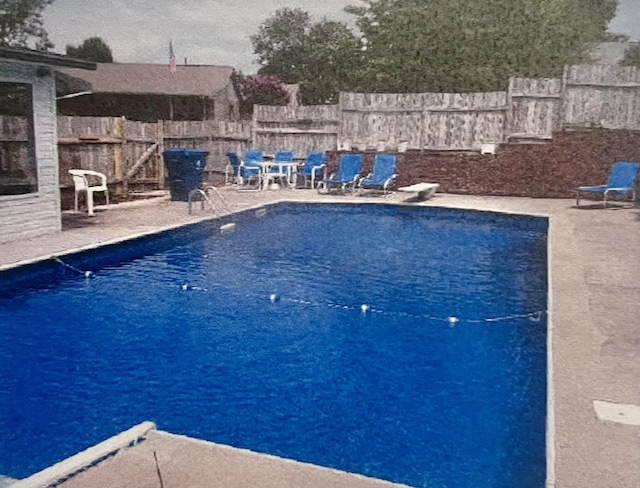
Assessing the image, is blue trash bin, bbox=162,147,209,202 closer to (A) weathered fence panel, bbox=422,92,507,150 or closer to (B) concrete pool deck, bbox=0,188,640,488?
(B) concrete pool deck, bbox=0,188,640,488

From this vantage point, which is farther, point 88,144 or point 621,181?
point 88,144

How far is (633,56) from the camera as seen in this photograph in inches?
120

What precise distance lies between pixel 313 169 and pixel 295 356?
6.44 m

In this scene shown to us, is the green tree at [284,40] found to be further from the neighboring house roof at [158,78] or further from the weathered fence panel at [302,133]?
the weathered fence panel at [302,133]

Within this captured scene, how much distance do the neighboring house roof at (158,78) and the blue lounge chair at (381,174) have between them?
10.2 ft

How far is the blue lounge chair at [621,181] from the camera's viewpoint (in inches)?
244

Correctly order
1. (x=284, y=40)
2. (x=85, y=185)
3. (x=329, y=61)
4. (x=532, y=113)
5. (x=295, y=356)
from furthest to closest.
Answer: (x=532, y=113), (x=85, y=185), (x=329, y=61), (x=284, y=40), (x=295, y=356)

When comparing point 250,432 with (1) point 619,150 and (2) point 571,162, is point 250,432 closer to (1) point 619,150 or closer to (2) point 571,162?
(1) point 619,150

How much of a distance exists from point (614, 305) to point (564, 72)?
3.28m

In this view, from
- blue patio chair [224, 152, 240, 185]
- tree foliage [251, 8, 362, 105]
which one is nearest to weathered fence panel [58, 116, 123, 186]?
blue patio chair [224, 152, 240, 185]

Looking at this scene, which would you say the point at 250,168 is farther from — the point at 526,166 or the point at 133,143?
the point at 526,166

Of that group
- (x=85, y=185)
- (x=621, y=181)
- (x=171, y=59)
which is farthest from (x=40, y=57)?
(x=621, y=181)

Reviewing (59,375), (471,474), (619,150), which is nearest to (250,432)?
(471,474)

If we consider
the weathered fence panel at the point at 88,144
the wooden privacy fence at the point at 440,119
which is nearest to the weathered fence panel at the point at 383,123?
the wooden privacy fence at the point at 440,119
